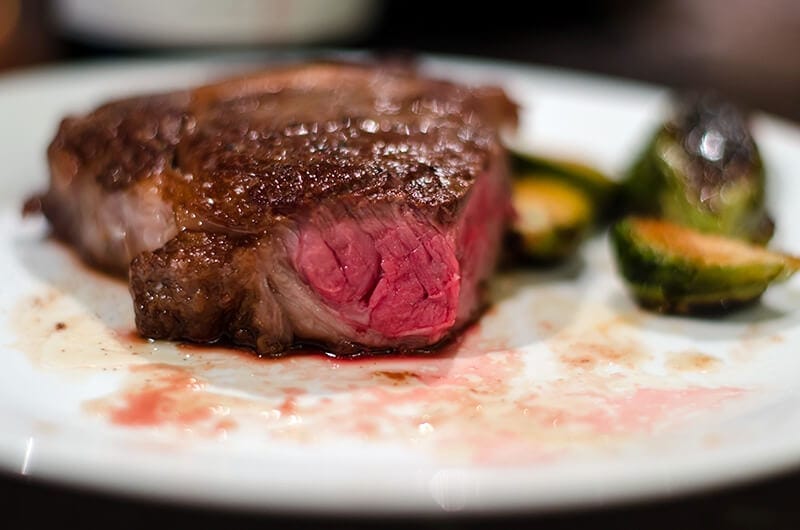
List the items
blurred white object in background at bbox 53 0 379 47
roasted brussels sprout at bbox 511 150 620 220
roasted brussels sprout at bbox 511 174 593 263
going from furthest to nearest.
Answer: blurred white object in background at bbox 53 0 379 47
roasted brussels sprout at bbox 511 150 620 220
roasted brussels sprout at bbox 511 174 593 263

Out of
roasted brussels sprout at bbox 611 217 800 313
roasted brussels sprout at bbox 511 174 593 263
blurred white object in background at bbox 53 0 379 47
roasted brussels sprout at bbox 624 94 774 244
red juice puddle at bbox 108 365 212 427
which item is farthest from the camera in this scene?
blurred white object in background at bbox 53 0 379 47

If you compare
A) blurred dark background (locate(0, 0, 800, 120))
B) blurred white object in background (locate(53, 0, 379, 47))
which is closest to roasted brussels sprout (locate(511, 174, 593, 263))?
blurred white object in background (locate(53, 0, 379, 47))

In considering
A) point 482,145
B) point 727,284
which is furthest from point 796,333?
point 482,145

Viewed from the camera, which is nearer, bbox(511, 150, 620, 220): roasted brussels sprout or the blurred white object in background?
bbox(511, 150, 620, 220): roasted brussels sprout

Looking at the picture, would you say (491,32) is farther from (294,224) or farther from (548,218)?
(294,224)

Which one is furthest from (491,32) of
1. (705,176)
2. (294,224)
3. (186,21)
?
(294,224)

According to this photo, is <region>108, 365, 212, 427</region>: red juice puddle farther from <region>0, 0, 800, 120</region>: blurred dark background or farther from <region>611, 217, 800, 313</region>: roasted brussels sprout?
<region>0, 0, 800, 120</region>: blurred dark background

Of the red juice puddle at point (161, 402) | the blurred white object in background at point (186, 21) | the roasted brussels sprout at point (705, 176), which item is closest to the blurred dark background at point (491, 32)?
the blurred white object in background at point (186, 21)

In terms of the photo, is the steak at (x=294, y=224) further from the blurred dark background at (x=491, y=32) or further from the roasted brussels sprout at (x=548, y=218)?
the blurred dark background at (x=491, y=32)
